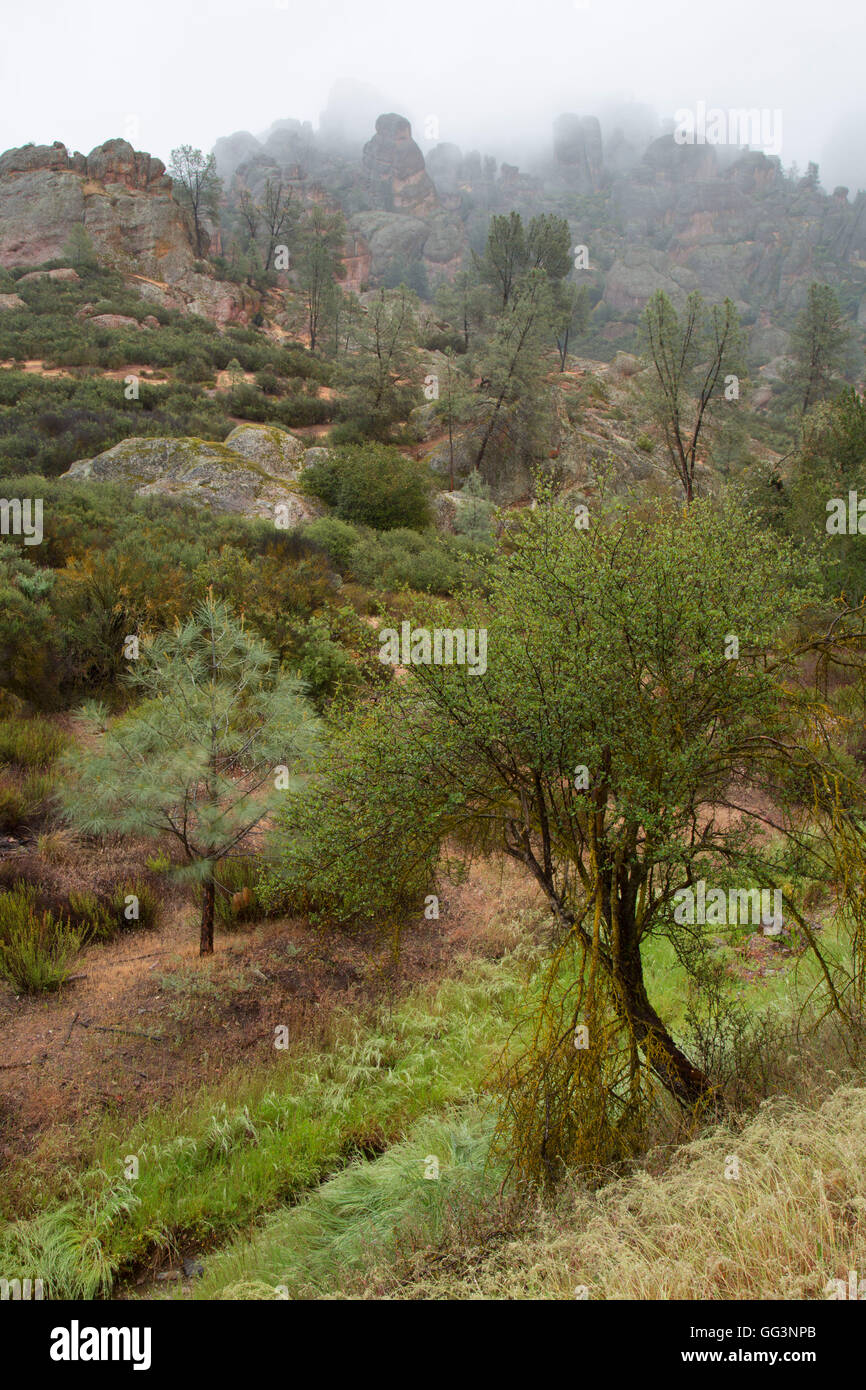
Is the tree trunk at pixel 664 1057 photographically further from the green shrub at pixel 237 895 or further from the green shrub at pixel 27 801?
the green shrub at pixel 27 801

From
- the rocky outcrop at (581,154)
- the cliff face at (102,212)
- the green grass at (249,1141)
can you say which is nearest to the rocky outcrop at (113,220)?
the cliff face at (102,212)

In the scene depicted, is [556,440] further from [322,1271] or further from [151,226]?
[151,226]

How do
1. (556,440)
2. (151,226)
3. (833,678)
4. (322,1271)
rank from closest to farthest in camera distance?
(322,1271), (833,678), (556,440), (151,226)

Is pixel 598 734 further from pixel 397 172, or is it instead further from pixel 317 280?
pixel 397 172

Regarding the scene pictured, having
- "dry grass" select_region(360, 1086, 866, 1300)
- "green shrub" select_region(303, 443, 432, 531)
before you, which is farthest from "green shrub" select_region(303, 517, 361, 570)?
"dry grass" select_region(360, 1086, 866, 1300)

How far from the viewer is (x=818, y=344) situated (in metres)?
35.2

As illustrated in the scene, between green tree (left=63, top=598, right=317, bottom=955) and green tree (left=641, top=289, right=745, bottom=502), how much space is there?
19.3 meters

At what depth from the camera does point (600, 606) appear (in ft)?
13.9

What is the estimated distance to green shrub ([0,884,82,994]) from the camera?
22.9ft

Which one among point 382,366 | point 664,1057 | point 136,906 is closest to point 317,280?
point 382,366

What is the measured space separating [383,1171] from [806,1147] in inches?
122

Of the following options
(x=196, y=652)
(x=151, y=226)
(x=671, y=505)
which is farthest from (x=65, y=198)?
(x=671, y=505)

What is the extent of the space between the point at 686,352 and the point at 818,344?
1730 centimetres

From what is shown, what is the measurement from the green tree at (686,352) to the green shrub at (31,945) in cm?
2163
